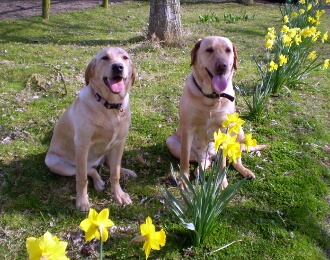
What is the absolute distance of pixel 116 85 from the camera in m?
2.68

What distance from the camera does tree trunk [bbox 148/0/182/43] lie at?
21.8 feet

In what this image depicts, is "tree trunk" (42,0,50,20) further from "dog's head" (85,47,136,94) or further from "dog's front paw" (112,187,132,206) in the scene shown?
"dog's front paw" (112,187,132,206)

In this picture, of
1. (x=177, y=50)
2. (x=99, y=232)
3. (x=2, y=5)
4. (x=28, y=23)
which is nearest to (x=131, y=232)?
(x=99, y=232)

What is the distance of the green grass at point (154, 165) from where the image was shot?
2.69 metres

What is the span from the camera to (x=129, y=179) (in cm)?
339

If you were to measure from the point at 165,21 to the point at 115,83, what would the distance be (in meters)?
4.44

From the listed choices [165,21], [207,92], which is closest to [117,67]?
[207,92]

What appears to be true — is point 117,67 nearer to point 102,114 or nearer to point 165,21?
point 102,114

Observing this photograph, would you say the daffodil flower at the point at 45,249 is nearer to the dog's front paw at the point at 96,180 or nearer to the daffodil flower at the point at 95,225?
the daffodil flower at the point at 95,225

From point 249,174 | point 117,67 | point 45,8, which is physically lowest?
point 249,174

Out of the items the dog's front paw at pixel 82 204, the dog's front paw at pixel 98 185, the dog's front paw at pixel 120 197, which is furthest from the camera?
the dog's front paw at pixel 98 185

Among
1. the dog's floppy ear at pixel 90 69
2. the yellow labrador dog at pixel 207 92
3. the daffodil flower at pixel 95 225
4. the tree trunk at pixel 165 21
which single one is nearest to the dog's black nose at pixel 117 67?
the dog's floppy ear at pixel 90 69

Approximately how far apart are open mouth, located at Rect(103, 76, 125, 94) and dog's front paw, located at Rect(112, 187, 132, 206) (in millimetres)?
897

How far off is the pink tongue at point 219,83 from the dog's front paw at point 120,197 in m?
1.18
